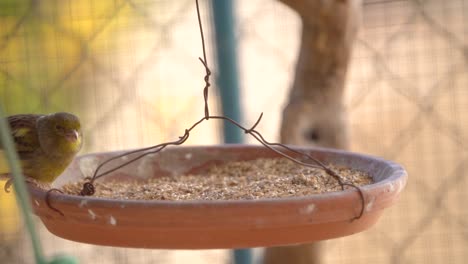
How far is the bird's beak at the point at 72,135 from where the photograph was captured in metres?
1.80

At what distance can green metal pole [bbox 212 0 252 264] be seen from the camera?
218cm

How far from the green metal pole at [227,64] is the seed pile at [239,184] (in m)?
0.58

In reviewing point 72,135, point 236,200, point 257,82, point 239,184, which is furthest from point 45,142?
point 257,82

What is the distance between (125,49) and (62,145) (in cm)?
83

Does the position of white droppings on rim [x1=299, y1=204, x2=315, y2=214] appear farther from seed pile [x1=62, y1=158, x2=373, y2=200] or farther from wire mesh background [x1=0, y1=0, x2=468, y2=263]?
wire mesh background [x1=0, y1=0, x2=468, y2=263]

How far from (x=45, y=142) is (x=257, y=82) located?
1154 millimetres

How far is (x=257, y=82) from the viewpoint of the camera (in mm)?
2812

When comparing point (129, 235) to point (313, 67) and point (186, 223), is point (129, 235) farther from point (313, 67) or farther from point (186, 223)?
point (313, 67)

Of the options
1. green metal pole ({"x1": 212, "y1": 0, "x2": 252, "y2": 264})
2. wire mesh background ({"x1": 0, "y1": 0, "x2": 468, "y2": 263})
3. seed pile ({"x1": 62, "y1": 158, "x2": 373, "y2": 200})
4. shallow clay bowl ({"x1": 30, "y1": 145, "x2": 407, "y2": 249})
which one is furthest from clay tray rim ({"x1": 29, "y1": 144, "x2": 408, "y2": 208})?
wire mesh background ({"x1": 0, "y1": 0, "x2": 468, "y2": 263})

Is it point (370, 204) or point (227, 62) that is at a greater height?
point (227, 62)

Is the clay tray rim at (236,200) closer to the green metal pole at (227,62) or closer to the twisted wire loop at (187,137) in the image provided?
the twisted wire loop at (187,137)

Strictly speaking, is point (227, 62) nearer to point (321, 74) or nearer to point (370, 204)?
point (321, 74)

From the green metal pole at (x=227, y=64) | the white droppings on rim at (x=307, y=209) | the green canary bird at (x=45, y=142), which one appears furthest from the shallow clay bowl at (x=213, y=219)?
the green metal pole at (x=227, y=64)

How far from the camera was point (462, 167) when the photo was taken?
105 inches
